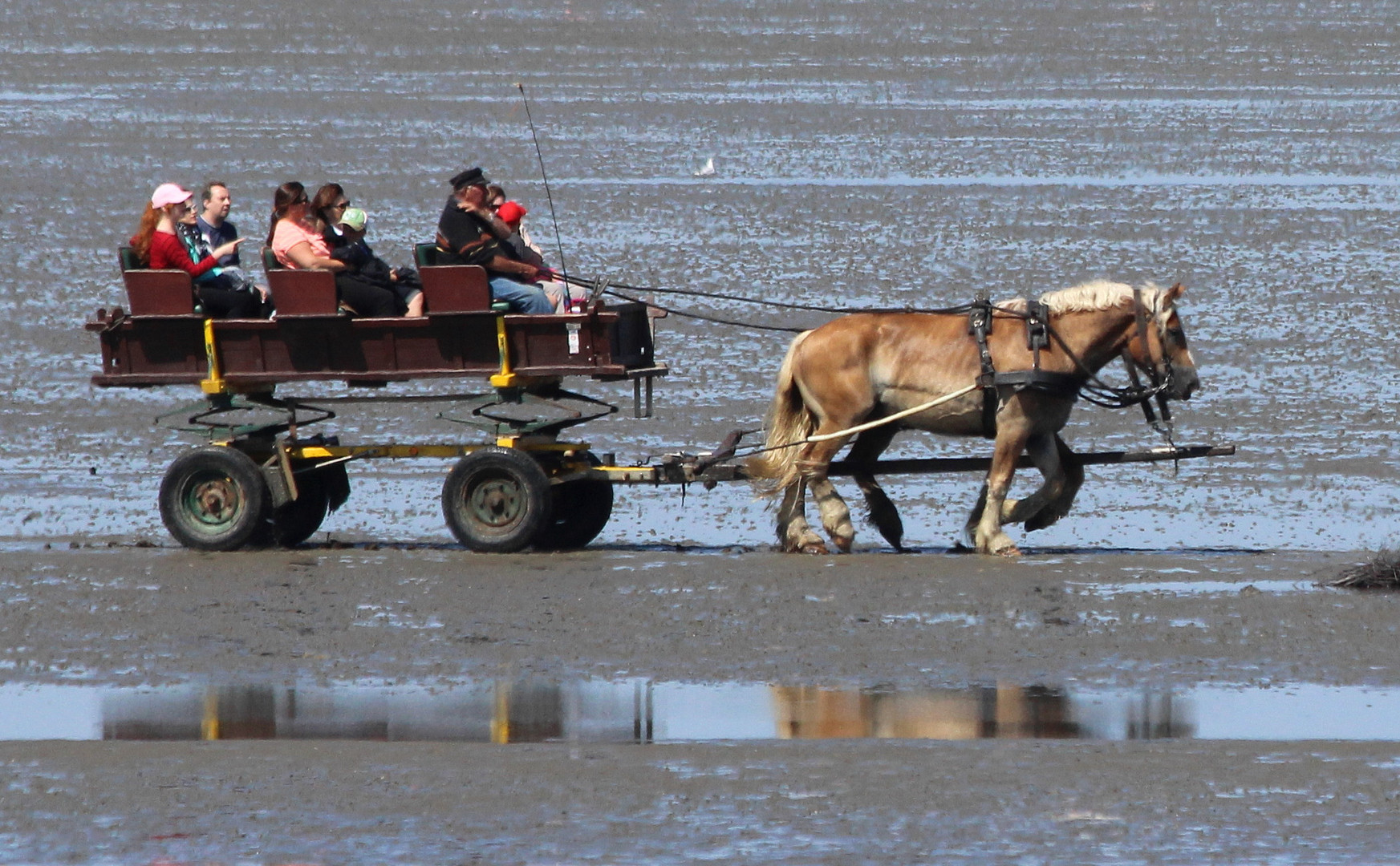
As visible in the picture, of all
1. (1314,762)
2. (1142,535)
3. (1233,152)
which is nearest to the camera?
(1314,762)

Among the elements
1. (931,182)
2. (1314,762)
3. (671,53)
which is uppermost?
(671,53)

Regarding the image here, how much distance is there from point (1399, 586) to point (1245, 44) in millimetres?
25836

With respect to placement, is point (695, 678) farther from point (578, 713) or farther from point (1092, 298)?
point (1092, 298)

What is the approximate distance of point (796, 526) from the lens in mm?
12625

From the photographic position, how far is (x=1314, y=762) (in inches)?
314

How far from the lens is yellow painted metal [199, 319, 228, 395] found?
1273 cm

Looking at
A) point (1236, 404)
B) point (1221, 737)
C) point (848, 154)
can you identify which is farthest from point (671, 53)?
point (1221, 737)

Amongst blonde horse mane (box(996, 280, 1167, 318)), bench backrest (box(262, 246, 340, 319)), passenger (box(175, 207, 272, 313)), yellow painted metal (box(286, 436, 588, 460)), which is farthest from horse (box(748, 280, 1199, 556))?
passenger (box(175, 207, 272, 313))

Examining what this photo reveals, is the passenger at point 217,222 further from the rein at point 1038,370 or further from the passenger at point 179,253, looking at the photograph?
the rein at point 1038,370

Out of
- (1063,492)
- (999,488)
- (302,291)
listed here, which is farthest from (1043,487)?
(302,291)

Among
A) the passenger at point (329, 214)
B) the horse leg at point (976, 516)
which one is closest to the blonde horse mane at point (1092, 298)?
A: the horse leg at point (976, 516)

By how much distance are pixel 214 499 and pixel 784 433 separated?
311 centimetres

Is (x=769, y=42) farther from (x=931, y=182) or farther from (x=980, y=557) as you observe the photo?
(x=980, y=557)

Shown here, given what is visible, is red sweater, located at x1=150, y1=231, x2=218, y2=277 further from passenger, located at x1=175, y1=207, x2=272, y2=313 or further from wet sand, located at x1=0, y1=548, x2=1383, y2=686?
wet sand, located at x1=0, y1=548, x2=1383, y2=686
